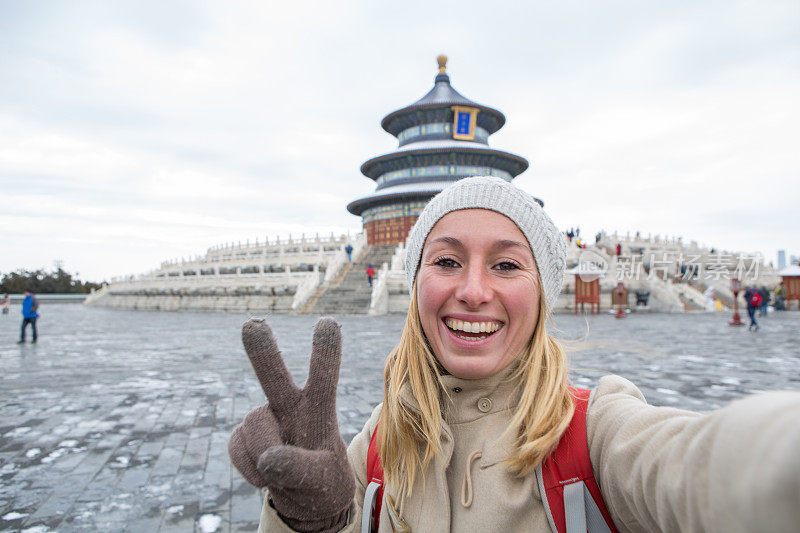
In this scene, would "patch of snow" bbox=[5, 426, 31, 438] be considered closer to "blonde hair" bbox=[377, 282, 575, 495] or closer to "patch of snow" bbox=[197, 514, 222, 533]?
"patch of snow" bbox=[197, 514, 222, 533]

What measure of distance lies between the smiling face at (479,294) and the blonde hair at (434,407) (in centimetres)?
6

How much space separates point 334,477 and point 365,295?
20.7m

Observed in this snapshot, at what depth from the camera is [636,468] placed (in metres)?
1.09

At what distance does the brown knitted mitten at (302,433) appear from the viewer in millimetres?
1317

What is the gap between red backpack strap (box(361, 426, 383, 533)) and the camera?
5.01 feet

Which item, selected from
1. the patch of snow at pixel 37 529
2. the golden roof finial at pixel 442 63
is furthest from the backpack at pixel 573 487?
the golden roof finial at pixel 442 63

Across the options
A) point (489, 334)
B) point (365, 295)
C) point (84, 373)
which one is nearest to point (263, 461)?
point (489, 334)

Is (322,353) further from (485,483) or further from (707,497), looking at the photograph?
(707,497)

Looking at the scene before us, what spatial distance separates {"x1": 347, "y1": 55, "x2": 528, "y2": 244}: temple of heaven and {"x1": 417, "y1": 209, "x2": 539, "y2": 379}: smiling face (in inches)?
1241

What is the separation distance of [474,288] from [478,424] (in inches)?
15.7

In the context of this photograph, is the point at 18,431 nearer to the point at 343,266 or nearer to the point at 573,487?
the point at 573,487

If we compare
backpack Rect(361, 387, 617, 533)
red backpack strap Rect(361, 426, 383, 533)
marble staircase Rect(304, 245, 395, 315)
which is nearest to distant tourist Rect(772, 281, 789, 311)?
marble staircase Rect(304, 245, 395, 315)

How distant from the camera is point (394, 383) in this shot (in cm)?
165

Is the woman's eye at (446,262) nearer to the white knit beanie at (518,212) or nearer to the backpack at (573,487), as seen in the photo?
the white knit beanie at (518,212)
